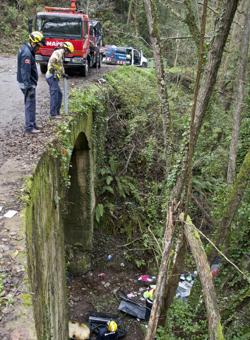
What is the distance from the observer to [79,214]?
479 inches

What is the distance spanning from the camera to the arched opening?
1142 centimetres

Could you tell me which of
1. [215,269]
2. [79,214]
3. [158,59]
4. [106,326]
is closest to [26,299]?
[158,59]

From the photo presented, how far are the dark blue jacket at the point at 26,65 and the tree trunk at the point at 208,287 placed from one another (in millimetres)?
3836

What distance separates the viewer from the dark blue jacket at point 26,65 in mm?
6778

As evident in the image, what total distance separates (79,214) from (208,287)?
29.0 ft

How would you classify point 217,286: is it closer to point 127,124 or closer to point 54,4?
point 127,124

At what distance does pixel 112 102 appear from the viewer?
44.9 feet

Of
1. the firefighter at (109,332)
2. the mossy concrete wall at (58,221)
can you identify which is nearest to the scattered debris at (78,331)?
the firefighter at (109,332)

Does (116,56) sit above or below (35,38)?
below

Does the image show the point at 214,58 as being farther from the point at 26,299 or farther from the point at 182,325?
the point at 182,325

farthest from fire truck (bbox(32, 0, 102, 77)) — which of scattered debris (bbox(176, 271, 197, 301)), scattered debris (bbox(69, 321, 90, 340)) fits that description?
scattered debris (bbox(69, 321, 90, 340))

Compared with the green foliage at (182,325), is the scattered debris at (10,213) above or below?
above

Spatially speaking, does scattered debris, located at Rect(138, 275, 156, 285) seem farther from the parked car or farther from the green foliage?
the parked car

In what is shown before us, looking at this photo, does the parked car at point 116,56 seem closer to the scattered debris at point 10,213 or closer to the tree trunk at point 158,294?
the scattered debris at point 10,213
